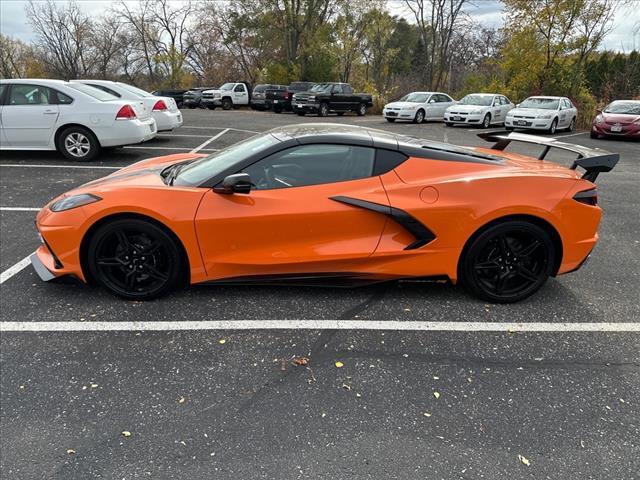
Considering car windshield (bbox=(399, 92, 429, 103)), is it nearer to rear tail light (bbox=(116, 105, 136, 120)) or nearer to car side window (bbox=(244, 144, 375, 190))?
rear tail light (bbox=(116, 105, 136, 120))

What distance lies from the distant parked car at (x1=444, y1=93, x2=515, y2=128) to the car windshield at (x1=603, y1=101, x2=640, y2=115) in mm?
4110

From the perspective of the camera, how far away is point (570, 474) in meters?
2.04

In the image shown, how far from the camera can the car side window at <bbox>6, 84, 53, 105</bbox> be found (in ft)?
27.6

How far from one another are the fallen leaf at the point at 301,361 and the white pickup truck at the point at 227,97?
27.6 m

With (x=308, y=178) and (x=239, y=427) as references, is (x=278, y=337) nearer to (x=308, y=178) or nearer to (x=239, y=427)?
(x=239, y=427)

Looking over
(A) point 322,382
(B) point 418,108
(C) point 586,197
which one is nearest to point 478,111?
(B) point 418,108

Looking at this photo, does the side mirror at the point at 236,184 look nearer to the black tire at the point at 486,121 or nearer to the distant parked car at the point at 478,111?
the distant parked car at the point at 478,111

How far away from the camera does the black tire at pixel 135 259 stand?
3316mm

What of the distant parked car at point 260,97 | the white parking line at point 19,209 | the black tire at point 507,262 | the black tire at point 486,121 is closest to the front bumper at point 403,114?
the black tire at point 486,121

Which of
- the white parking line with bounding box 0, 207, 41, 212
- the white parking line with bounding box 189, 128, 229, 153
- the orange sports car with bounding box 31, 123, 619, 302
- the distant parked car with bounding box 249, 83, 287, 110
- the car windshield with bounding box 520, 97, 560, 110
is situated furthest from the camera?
the distant parked car with bounding box 249, 83, 287, 110

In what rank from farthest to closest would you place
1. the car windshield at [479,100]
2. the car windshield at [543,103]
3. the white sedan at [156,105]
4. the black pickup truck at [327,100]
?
the black pickup truck at [327,100]
the car windshield at [479,100]
the car windshield at [543,103]
the white sedan at [156,105]

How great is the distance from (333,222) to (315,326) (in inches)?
29.2

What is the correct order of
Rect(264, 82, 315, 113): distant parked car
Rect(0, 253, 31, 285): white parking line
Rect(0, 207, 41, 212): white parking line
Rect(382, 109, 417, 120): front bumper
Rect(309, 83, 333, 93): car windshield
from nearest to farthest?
Rect(0, 253, 31, 285): white parking line
Rect(0, 207, 41, 212): white parking line
Rect(382, 109, 417, 120): front bumper
Rect(309, 83, 333, 93): car windshield
Rect(264, 82, 315, 113): distant parked car

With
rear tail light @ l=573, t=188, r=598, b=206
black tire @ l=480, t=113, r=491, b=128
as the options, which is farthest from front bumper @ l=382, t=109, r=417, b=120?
rear tail light @ l=573, t=188, r=598, b=206
